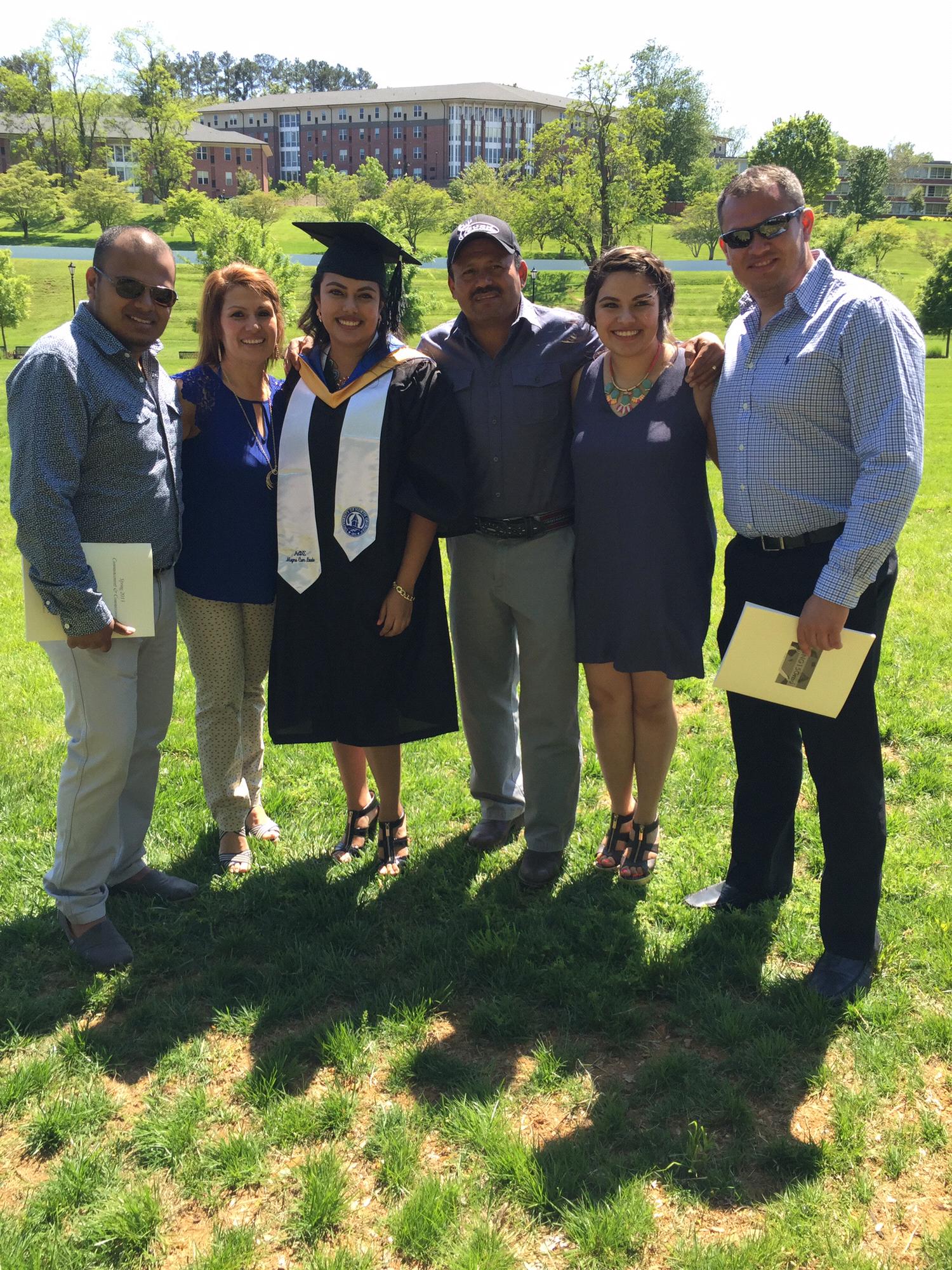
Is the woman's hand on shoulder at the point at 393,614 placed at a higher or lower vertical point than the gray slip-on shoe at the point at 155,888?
higher

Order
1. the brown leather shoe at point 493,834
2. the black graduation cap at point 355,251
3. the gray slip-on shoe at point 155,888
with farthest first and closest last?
1. the brown leather shoe at point 493,834
2. the gray slip-on shoe at point 155,888
3. the black graduation cap at point 355,251

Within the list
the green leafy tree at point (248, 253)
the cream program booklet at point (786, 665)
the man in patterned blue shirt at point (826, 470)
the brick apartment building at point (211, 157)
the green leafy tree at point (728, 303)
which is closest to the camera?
the man in patterned blue shirt at point (826, 470)

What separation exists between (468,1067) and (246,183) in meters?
87.0

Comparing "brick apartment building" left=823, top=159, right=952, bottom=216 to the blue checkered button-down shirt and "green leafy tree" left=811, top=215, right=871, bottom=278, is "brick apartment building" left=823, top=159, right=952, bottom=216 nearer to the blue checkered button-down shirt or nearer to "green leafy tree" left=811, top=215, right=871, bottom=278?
"green leafy tree" left=811, top=215, right=871, bottom=278

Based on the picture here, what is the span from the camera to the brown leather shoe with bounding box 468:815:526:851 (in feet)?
13.4

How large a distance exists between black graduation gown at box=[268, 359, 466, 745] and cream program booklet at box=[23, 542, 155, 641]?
545 millimetres

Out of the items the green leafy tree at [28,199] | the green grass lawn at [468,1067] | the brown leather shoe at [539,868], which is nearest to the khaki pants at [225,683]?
the green grass lawn at [468,1067]

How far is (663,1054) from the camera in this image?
289cm

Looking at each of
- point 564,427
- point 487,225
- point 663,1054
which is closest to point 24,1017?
point 663,1054

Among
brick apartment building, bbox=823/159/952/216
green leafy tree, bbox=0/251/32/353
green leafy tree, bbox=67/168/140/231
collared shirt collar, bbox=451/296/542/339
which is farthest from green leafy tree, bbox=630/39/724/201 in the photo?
collared shirt collar, bbox=451/296/542/339

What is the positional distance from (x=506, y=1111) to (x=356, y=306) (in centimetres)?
258

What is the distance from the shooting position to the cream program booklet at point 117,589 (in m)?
3.11

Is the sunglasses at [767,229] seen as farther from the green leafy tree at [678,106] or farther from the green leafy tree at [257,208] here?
the green leafy tree at [678,106]

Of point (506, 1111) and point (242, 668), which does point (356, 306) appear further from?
point (506, 1111)
